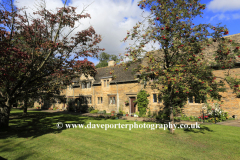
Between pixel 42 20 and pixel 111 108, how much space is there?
17.6 m

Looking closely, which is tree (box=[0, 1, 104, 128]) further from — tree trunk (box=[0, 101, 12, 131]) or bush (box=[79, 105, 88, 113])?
bush (box=[79, 105, 88, 113])

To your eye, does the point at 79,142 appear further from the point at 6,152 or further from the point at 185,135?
the point at 185,135

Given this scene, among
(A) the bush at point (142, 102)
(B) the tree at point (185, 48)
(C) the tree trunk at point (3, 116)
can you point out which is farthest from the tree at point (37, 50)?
(A) the bush at point (142, 102)

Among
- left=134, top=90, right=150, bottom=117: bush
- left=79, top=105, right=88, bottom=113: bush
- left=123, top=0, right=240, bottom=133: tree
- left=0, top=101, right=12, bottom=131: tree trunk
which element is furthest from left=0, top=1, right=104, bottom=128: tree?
left=79, top=105, right=88, bottom=113: bush

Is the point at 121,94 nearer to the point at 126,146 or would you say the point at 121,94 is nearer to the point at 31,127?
the point at 31,127

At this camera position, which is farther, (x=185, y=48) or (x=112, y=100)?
(x=112, y=100)

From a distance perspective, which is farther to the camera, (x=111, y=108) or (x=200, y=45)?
(x=111, y=108)

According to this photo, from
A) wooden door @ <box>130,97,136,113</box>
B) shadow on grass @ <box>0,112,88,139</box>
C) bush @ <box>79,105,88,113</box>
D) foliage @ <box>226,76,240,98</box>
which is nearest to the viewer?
foliage @ <box>226,76,240,98</box>

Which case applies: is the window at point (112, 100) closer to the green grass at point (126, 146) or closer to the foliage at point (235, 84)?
the green grass at point (126, 146)

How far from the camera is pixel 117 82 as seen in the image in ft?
81.4

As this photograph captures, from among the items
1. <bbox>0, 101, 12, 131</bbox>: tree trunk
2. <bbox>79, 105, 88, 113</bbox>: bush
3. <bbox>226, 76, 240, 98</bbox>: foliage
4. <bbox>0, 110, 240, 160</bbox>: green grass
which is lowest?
<bbox>0, 110, 240, 160</bbox>: green grass

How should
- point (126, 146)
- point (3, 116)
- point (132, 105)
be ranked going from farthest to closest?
point (132, 105) → point (3, 116) → point (126, 146)

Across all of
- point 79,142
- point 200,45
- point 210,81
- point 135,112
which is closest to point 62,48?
point 79,142

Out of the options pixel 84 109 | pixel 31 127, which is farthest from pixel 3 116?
pixel 84 109
